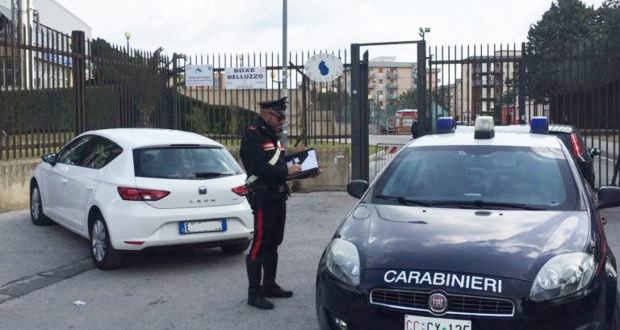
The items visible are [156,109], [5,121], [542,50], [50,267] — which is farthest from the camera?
[156,109]

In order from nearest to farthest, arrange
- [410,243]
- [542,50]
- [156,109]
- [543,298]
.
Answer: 1. [543,298]
2. [410,243]
3. [542,50]
4. [156,109]

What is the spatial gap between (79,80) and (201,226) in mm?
6574

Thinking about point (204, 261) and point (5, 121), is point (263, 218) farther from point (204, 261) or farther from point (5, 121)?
point (5, 121)

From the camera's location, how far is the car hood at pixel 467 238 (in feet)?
12.1

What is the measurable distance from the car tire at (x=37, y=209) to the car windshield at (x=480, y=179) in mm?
5758

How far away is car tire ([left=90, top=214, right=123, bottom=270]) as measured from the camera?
6.70 meters

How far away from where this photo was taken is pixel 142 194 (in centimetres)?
655

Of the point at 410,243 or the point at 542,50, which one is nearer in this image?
Answer: the point at 410,243

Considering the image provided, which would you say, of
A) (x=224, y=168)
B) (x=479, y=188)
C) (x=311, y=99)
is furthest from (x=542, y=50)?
(x=479, y=188)

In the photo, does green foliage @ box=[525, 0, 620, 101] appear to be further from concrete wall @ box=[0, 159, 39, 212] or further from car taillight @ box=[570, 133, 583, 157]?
concrete wall @ box=[0, 159, 39, 212]

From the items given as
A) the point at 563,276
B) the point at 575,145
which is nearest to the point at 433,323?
the point at 563,276

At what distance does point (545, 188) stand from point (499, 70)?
8.70 metres

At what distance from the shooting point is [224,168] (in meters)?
7.16

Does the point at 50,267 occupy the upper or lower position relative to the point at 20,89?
lower
